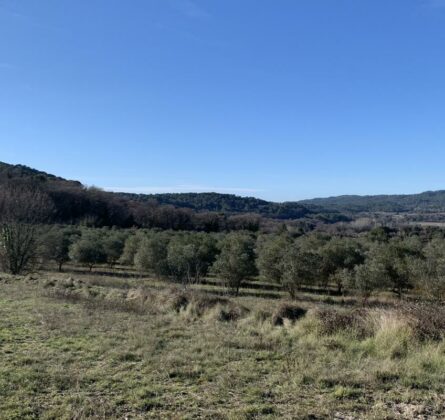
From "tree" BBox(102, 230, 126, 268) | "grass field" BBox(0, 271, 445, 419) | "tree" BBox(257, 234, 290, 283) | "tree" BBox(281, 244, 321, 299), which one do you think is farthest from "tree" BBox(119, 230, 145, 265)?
"grass field" BBox(0, 271, 445, 419)

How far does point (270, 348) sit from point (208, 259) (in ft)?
137

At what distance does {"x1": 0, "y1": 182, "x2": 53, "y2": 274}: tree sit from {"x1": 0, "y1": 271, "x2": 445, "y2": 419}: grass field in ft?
80.6

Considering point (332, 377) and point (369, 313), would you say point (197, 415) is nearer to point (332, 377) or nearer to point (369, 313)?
point (332, 377)

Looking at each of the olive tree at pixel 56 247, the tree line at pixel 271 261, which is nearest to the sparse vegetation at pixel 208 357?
the tree line at pixel 271 261

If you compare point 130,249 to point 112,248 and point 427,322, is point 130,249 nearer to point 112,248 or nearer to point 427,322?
point 112,248

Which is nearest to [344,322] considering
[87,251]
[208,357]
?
[208,357]

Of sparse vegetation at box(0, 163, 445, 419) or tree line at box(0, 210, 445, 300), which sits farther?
→ tree line at box(0, 210, 445, 300)

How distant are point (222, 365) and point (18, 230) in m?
33.0

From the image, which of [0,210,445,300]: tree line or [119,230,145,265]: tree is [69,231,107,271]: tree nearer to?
[0,210,445,300]: tree line

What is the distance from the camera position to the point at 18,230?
36.2 meters

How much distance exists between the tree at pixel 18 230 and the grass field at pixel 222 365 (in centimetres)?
2458

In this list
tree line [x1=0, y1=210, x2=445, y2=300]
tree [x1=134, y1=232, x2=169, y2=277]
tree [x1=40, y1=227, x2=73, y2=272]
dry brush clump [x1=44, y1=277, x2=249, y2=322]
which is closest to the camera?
dry brush clump [x1=44, y1=277, x2=249, y2=322]

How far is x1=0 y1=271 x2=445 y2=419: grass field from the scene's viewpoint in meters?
5.65

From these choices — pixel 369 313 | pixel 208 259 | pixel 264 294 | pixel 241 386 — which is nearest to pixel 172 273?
pixel 208 259
